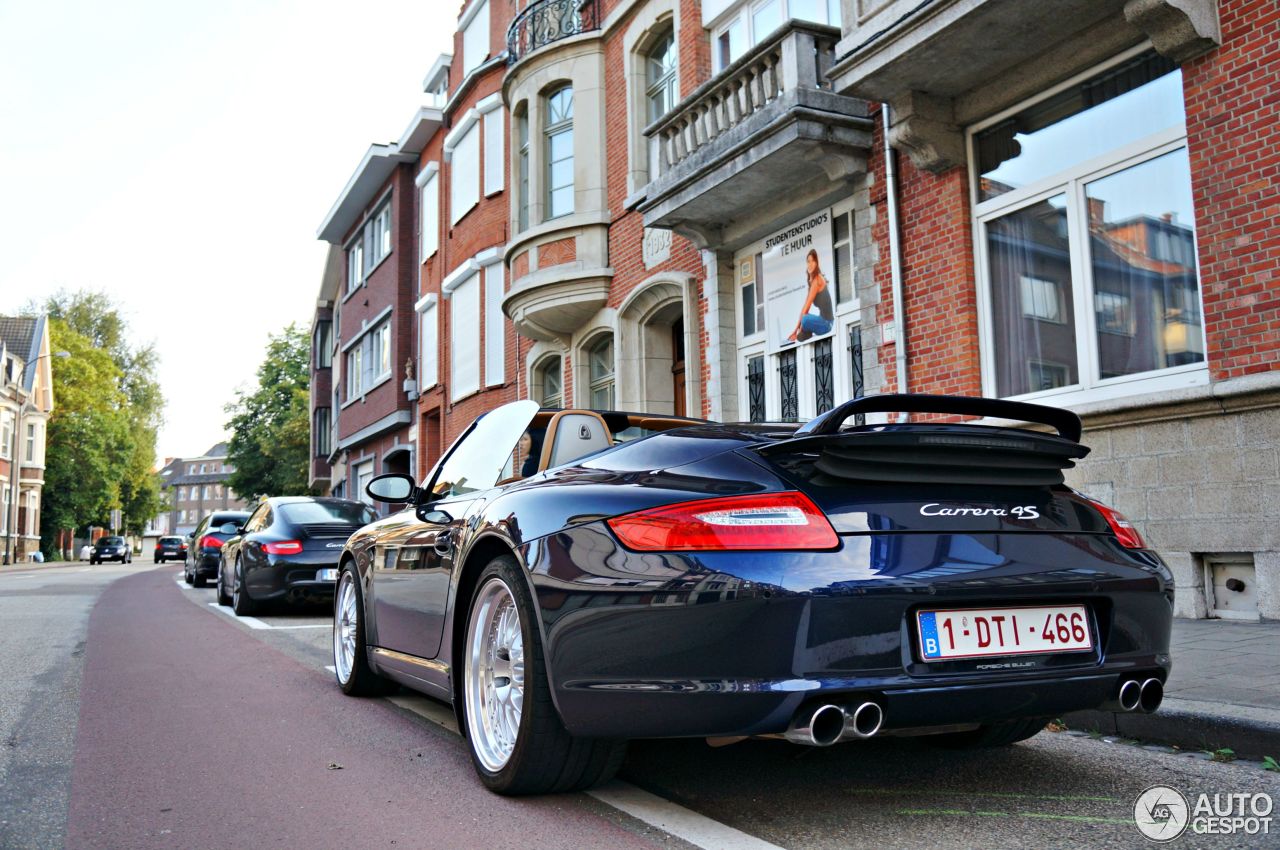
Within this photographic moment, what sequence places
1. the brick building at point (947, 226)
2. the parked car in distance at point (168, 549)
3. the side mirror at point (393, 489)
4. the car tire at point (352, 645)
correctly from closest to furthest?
the side mirror at point (393, 489) < the car tire at point (352, 645) < the brick building at point (947, 226) < the parked car in distance at point (168, 549)

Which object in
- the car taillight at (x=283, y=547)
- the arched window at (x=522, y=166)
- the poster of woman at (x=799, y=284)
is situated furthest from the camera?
the arched window at (x=522, y=166)

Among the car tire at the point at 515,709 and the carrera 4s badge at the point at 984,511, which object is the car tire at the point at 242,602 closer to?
the car tire at the point at 515,709

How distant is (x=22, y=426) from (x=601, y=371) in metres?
52.1

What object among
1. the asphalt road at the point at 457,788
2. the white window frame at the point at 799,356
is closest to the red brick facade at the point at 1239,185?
the white window frame at the point at 799,356

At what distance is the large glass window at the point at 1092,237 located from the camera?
26.2ft

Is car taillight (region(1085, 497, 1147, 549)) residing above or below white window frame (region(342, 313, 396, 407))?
below

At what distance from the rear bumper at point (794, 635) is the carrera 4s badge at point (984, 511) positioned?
0.08 metres

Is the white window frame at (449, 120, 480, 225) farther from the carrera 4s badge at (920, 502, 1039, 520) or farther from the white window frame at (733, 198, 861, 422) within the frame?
the carrera 4s badge at (920, 502, 1039, 520)

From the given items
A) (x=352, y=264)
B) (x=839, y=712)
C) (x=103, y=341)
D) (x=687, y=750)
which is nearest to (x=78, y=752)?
(x=687, y=750)

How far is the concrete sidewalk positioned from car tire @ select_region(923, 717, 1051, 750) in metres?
0.51

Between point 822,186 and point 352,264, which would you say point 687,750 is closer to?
point 822,186

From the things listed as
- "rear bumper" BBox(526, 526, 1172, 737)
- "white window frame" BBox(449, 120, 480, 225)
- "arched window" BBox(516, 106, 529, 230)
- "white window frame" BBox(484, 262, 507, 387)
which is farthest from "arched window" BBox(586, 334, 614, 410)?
"rear bumper" BBox(526, 526, 1172, 737)

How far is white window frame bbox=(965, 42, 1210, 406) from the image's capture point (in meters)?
7.95

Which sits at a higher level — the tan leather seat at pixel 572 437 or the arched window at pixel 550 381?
the arched window at pixel 550 381
